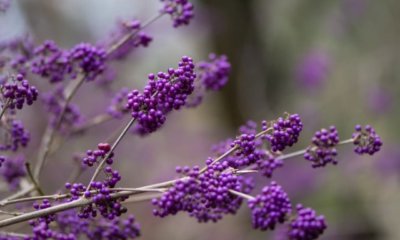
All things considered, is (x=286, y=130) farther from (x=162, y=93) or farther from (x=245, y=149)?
(x=162, y=93)

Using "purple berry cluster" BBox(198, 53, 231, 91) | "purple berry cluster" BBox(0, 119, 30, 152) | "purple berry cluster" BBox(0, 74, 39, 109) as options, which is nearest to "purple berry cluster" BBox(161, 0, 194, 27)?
"purple berry cluster" BBox(198, 53, 231, 91)

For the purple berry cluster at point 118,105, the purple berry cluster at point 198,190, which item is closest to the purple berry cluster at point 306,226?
the purple berry cluster at point 198,190

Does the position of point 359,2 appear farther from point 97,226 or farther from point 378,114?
point 97,226

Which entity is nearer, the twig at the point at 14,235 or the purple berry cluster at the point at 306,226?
the purple berry cluster at the point at 306,226

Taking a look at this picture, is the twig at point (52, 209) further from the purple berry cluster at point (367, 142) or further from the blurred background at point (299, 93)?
the blurred background at point (299, 93)

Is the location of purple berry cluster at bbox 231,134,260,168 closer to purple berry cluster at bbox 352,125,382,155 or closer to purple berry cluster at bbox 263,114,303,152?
purple berry cluster at bbox 263,114,303,152

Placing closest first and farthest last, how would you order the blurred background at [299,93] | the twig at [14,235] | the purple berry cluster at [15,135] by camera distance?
the twig at [14,235] < the purple berry cluster at [15,135] < the blurred background at [299,93]

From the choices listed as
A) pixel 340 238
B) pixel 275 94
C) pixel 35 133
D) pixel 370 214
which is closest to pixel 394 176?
pixel 370 214
